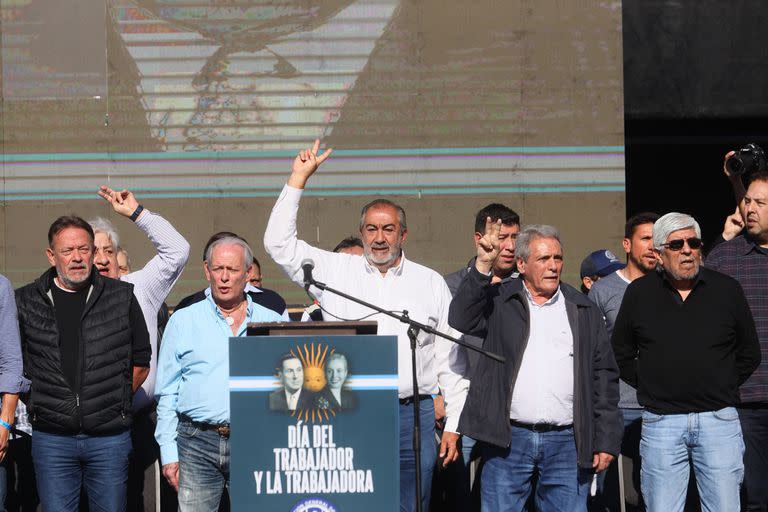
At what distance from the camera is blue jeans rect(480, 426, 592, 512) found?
575cm

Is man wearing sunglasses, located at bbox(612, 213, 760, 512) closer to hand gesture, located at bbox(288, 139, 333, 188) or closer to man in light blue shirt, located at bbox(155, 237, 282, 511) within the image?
hand gesture, located at bbox(288, 139, 333, 188)

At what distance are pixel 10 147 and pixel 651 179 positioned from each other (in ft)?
19.5

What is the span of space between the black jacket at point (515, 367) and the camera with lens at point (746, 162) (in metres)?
1.67

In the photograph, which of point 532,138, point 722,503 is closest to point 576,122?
point 532,138

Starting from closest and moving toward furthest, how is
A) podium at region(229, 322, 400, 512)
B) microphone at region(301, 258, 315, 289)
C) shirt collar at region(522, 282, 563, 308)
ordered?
1. podium at region(229, 322, 400, 512)
2. microphone at region(301, 258, 315, 289)
3. shirt collar at region(522, 282, 563, 308)

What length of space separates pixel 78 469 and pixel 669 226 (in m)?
3.43

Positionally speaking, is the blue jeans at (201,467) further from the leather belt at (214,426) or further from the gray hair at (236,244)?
the gray hair at (236,244)

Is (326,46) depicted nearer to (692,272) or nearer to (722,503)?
(692,272)

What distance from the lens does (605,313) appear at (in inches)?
277

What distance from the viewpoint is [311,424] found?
470cm

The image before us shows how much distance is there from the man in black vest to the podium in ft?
4.60

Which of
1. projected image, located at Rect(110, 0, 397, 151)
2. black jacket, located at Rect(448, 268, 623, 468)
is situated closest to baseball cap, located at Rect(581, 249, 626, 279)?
black jacket, located at Rect(448, 268, 623, 468)

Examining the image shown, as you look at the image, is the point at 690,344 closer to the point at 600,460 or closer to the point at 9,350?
the point at 600,460

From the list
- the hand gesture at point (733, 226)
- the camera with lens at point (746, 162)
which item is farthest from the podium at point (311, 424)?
the hand gesture at point (733, 226)
